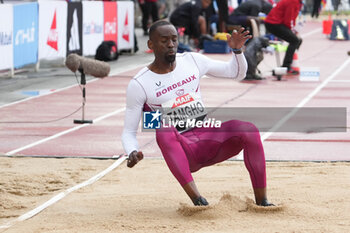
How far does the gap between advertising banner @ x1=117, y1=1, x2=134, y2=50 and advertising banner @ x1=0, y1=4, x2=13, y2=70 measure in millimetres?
6448

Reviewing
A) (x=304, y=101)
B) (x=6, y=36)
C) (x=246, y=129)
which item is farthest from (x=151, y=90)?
(x=6, y=36)

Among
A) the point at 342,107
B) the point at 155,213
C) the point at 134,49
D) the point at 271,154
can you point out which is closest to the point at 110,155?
the point at 271,154

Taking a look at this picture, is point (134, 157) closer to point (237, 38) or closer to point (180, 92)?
point (180, 92)

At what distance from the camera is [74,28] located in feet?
66.1

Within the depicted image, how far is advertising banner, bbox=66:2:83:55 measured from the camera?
19875 millimetres

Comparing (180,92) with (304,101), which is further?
(304,101)

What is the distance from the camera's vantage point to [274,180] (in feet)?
27.3

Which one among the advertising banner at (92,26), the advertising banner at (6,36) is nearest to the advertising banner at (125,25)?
the advertising banner at (92,26)

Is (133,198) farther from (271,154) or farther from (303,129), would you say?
(303,129)

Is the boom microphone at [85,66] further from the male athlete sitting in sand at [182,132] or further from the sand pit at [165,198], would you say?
the male athlete sitting in sand at [182,132]

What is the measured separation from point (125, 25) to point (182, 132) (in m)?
17.1

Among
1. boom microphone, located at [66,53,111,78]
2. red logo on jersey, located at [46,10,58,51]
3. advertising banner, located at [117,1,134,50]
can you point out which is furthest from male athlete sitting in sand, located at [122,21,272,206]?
advertising banner, located at [117,1,134,50]

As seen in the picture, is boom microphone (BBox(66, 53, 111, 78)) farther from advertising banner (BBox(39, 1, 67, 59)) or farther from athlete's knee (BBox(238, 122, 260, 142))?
advertising banner (BBox(39, 1, 67, 59))

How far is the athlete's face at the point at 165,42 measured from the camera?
22.2 ft
